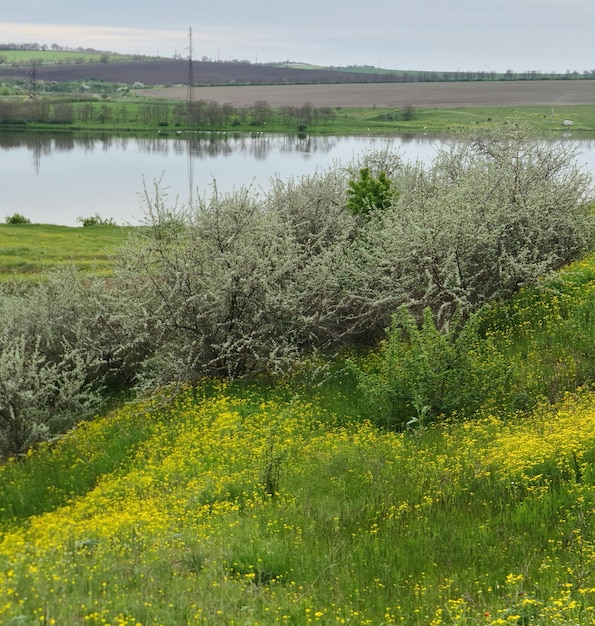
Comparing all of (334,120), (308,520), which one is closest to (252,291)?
(308,520)

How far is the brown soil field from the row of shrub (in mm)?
122452

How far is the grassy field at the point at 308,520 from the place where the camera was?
4941mm

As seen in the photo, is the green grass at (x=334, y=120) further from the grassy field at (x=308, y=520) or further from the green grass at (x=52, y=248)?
the grassy field at (x=308, y=520)

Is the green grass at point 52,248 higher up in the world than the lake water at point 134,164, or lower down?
lower down

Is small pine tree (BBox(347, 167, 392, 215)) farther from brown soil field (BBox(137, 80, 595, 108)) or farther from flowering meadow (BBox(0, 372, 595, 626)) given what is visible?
brown soil field (BBox(137, 80, 595, 108))

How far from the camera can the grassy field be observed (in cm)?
494

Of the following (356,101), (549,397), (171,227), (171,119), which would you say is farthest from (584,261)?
(356,101)

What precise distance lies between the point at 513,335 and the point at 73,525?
8.29m

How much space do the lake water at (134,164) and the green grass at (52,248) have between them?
215 inches

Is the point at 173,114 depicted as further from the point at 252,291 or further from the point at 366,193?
the point at 252,291

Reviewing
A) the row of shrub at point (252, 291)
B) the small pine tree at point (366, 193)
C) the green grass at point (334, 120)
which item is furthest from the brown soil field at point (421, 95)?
the row of shrub at point (252, 291)

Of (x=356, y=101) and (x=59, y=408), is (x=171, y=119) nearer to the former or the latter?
(x=356, y=101)

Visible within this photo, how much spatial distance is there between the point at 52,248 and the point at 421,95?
470ft

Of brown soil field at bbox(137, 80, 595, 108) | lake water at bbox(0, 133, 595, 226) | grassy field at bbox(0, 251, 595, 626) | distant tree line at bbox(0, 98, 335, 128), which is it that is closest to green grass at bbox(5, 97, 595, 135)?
distant tree line at bbox(0, 98, 335, 128)
